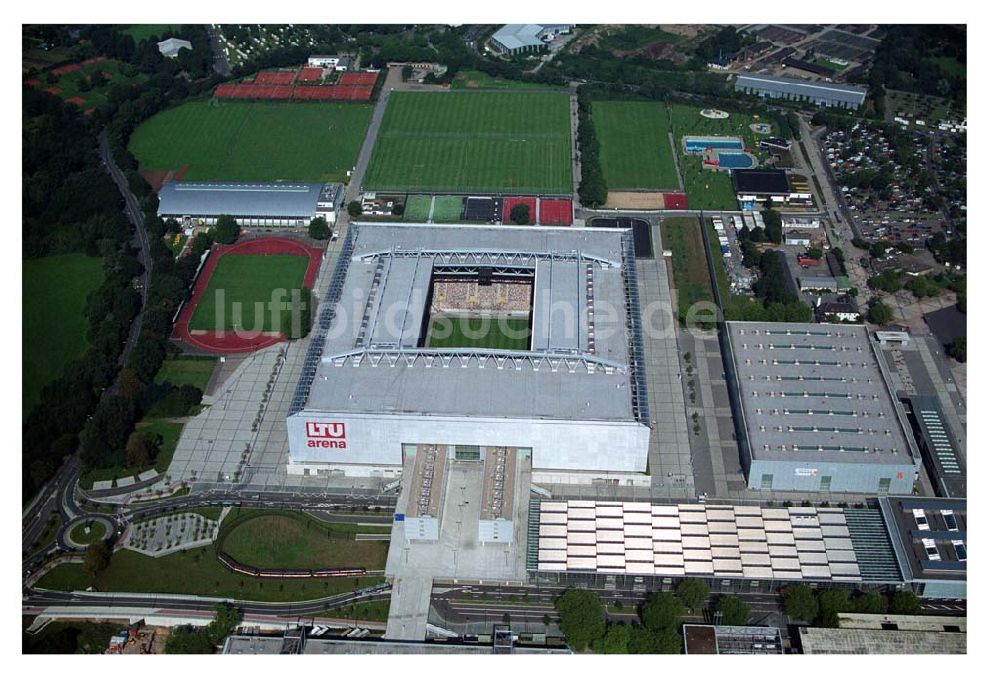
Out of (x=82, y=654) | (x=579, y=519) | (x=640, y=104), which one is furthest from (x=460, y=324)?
(x=640, y=104)

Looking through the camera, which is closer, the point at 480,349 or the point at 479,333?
the point at 480,349

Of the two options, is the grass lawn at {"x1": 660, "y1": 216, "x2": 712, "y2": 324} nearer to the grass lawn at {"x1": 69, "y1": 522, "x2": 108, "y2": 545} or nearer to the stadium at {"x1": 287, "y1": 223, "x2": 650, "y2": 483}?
the stadium at {"x1": 287, "y1": 223, "x2": 650, "y2": 483}

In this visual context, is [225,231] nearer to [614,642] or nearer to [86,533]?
[86,533]

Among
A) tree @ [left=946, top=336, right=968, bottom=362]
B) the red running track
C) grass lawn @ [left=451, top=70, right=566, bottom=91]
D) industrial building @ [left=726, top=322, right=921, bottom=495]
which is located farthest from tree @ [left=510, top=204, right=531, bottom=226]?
tree @ [left=946, top=336, right=968, bottom=362]

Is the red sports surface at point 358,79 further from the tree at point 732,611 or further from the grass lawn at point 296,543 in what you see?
the tree at point 732,611

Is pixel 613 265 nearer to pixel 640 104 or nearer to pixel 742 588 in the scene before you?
pixel 742 588

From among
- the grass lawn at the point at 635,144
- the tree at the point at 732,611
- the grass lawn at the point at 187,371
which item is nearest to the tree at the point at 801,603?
the tree at the point at 732,611

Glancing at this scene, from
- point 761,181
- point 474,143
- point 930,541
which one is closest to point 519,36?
point 474,143
